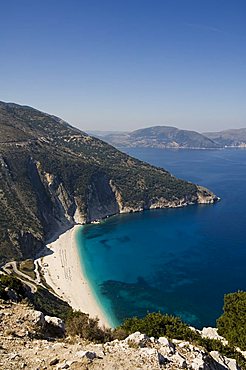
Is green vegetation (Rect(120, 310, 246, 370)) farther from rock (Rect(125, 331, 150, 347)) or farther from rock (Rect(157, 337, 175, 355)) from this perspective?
rock (Rect(125, 331, 150, 347))

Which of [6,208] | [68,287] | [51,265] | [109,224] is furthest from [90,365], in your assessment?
[109,224]

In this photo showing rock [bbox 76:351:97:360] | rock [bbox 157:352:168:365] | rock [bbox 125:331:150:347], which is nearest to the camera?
rock [bbox 76:351:97:360]

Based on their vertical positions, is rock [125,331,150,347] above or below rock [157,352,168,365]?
below

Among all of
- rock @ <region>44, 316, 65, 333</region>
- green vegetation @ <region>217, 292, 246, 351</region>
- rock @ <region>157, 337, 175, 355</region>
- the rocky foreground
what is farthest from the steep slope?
rock @ <region>157, 337, 175, 355</region>

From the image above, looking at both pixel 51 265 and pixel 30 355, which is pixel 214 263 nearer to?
pixel 51 265

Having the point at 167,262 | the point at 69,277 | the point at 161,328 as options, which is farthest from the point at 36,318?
the point at 167,262

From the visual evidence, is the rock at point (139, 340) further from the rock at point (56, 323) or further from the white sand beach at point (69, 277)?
the white sand beach at point (69, 277)

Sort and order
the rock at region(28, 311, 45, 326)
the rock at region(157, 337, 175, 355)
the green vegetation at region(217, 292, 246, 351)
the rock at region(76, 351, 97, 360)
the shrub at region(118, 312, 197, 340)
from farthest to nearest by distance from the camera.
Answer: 1. the green vegetation at region(217, 292, 246, 351)
2. the shrub at region(118, 312, 197, 340)
3. the rock at region(28, 311, 45, 326)
4. the rock at region(157, 337, 175, 355)
5. the rock at region(76, 351, 97, 360)

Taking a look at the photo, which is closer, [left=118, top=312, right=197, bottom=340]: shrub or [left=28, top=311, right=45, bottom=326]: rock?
[left=28, top=311, right=45, bottom=326]: rock
